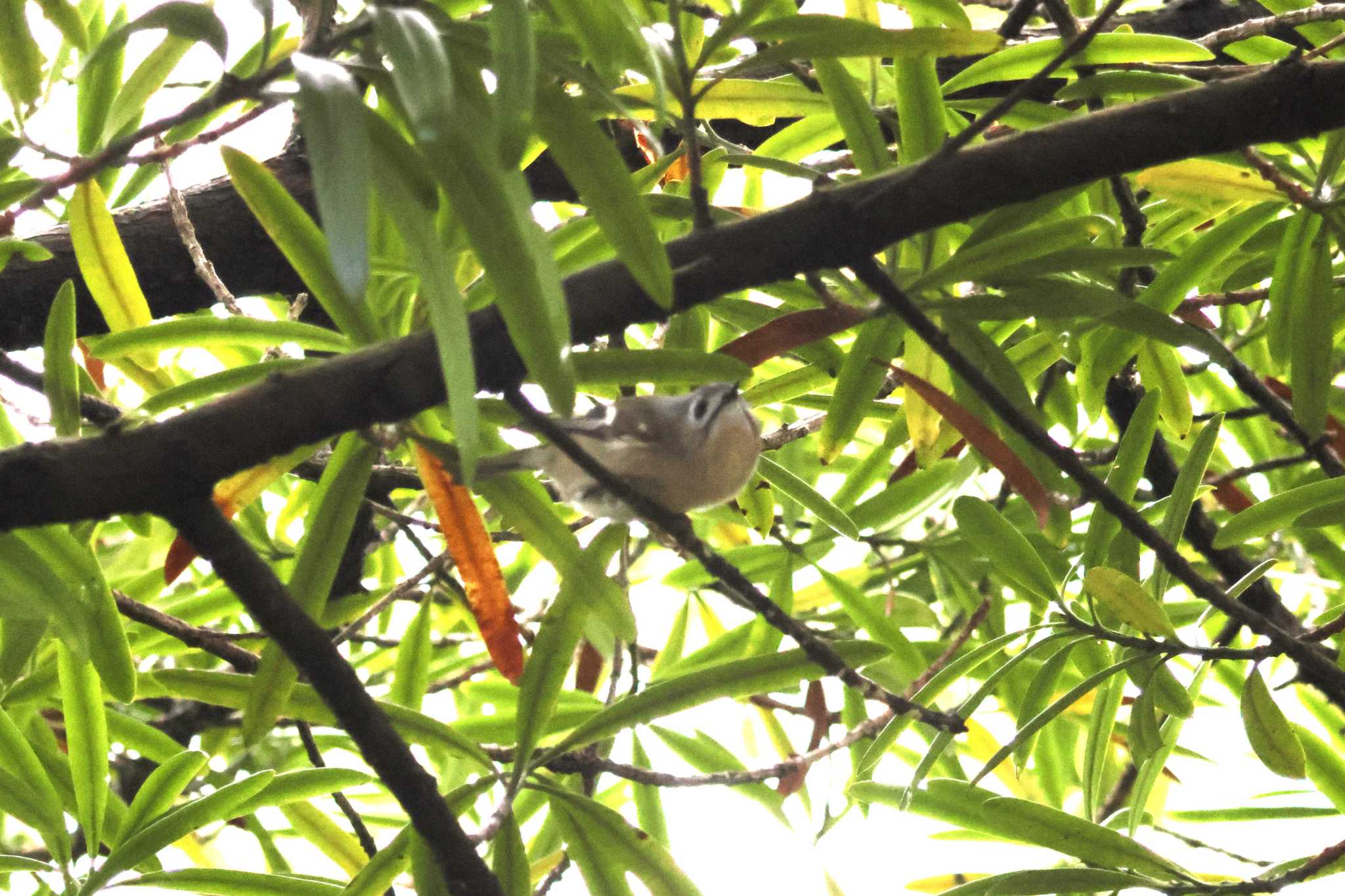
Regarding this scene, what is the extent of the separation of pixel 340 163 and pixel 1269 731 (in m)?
1.11

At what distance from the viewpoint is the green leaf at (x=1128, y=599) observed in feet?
3.65

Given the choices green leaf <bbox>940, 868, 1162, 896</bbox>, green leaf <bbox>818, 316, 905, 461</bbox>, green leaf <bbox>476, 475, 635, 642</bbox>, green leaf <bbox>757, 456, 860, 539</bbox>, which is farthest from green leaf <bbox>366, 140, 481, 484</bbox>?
green leaf <bbox>940, 868, 1162, 896</bbox>

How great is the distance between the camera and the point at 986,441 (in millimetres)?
1102

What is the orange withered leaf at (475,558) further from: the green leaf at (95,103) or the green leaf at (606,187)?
the green leaf at (95,103)

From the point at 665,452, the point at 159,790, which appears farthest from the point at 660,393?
the point at 159,790

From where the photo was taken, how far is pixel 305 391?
811 millimetres

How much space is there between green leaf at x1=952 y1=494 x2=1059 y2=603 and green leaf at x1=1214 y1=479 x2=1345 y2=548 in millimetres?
193

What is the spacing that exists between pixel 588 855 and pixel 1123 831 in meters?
0.78

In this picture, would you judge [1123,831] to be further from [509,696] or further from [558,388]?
[558,388]

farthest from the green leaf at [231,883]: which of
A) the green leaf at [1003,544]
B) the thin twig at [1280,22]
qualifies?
the thin twig at [1280,22]

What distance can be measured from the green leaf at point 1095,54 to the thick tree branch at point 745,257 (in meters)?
0.32

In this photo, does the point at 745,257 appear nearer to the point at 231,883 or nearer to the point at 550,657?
the point at 550,657

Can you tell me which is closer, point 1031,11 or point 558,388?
point 558,388

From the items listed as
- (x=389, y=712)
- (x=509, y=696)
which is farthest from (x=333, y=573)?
(x=509, y=696)
